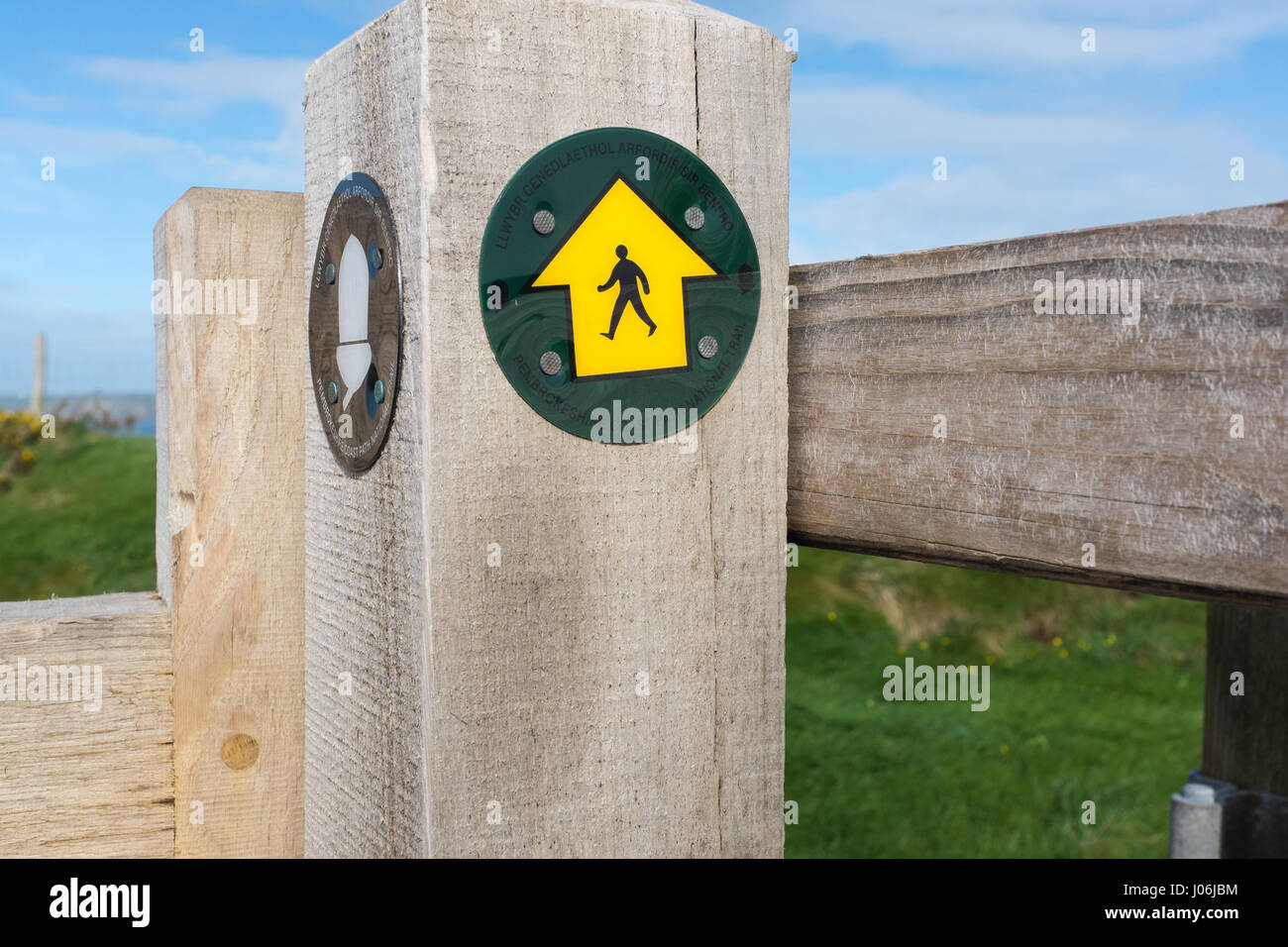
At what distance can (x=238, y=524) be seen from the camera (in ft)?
5.10

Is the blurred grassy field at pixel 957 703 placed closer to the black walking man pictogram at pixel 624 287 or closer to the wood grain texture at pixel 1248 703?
the wood grain texture at pixel 1248 703

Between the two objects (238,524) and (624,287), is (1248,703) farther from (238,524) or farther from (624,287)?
(238,524)

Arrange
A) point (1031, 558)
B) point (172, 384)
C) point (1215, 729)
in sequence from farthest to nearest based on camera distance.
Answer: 1. point (1215, 729)
2. point (172, 384)
3. point (1031, 558)

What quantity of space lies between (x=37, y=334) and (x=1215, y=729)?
1390 cm

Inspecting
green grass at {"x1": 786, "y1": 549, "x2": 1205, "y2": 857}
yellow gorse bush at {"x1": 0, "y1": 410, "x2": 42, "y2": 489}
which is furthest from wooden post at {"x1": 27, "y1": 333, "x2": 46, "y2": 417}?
green grass at {"x1": 786, "y1": 549, "x2": 1205, "y2": 857}

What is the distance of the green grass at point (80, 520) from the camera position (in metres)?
7.03

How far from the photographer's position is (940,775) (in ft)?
16.6

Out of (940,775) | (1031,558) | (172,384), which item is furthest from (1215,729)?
(172,384)

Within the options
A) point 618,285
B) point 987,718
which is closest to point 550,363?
point 618,285

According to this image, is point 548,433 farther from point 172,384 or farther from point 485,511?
point 172,384

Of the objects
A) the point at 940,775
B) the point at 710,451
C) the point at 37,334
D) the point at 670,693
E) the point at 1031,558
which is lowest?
the point at 940,775

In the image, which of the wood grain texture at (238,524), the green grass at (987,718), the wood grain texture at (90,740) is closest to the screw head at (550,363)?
the wood grain texture at (238,524)

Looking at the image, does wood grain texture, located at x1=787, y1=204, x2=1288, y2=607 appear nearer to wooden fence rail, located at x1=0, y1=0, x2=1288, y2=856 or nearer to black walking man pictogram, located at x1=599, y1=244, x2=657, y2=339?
wooden fence rail, located at x1=0, y1=0, x2=1288, y2=856

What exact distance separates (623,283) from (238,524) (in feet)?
2.44
